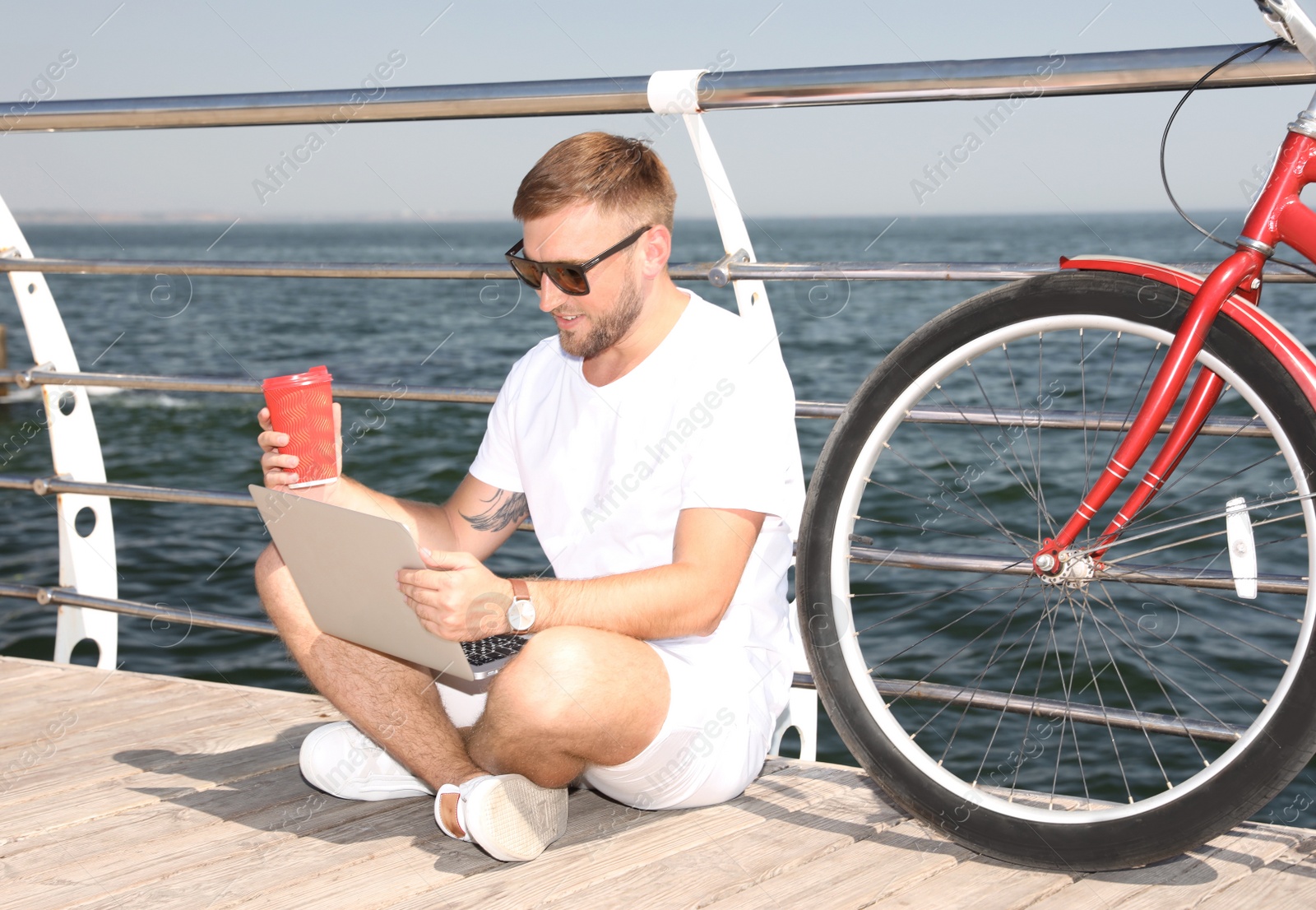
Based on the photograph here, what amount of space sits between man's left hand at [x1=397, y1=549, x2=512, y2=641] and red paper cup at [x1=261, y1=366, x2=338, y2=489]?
23cm

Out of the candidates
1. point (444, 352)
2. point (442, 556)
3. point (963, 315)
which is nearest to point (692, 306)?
point (963, 315)

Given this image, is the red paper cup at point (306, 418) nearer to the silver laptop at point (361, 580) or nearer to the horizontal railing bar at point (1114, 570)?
the silver laptop at point (361, 580)

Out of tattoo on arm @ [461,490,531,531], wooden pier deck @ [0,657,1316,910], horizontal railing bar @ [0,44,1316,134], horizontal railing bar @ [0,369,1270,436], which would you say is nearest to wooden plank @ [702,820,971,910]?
wooden pier deck @ [0,657,1316,910]

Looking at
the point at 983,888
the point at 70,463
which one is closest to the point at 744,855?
the point at 983,888

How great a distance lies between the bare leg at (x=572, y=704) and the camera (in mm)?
1716

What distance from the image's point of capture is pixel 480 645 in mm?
1892

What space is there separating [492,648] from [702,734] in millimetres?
354

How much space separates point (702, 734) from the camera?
1867 mm

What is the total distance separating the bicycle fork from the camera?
161 centimetres

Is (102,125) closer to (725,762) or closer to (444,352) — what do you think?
(725,762)

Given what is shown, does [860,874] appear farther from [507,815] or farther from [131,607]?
[131,607]

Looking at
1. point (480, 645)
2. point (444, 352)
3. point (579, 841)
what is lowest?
point (579, 841)

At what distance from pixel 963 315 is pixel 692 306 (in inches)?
17.9

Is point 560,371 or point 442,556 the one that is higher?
point 560,371
